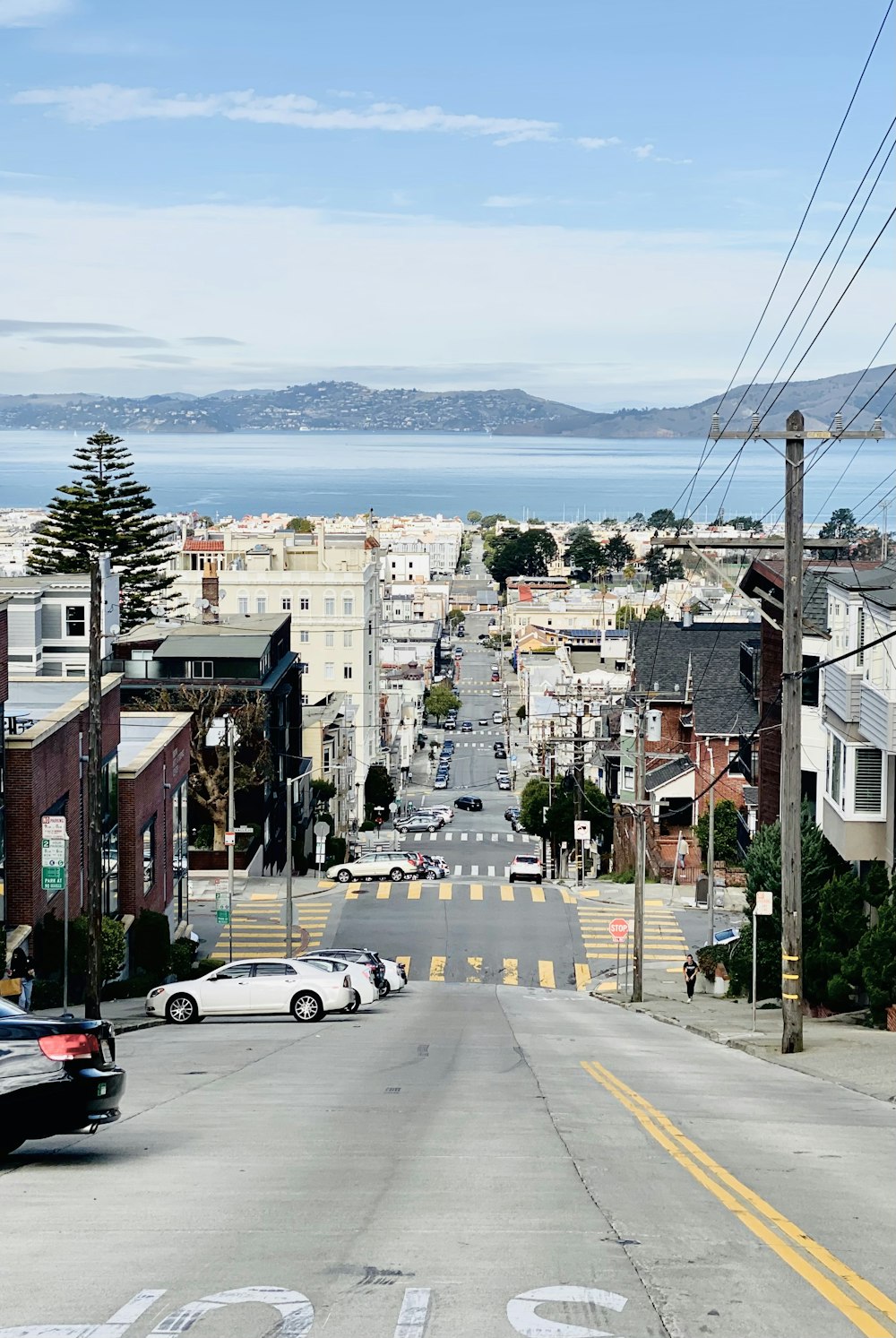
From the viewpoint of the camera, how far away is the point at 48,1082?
12.4 meters

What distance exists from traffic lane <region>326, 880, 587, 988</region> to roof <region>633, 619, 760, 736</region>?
1373cm

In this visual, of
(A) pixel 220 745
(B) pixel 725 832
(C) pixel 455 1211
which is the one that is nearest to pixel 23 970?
(C) pixel 455 1211

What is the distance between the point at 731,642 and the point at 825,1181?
226 feet

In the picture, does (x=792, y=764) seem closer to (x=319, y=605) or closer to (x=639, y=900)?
(x=639, y=900)

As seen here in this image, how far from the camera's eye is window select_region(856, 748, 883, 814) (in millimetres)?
34406

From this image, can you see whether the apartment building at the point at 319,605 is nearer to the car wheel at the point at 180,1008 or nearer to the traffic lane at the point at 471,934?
the traffic lane at the point at 471,934

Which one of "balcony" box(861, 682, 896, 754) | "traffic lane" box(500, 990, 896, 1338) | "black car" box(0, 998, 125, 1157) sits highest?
"balcony" box(861, 682, 896, 754)

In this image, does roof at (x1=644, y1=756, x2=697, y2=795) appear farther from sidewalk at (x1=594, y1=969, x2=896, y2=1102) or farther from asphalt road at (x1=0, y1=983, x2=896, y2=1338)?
asphalt road at (x1=0, y1=983, x2=896, y2=1338)

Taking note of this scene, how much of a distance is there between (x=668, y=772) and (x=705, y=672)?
530 centimetres

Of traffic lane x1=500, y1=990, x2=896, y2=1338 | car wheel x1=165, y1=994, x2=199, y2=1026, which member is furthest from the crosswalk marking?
traffic lane x1=500, y1=990, x2=896, y2=1338

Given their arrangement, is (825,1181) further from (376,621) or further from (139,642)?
(376,621)

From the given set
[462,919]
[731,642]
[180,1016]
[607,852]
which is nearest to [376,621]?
[607,852]

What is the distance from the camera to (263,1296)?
8570mm

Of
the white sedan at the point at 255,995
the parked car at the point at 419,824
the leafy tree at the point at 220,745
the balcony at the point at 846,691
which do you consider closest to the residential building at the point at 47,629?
the leafy tree at the point at 220,745
